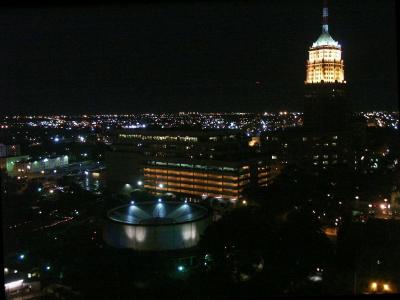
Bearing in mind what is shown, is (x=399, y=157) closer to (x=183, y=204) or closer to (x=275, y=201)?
(x=275, y=201)

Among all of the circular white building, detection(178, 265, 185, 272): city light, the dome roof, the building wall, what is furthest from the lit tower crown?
detection(178, 265, 185, 272): city light

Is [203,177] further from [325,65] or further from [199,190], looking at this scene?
[325,65]

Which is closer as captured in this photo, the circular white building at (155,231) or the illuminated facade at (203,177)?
the circular white building at (155,231)

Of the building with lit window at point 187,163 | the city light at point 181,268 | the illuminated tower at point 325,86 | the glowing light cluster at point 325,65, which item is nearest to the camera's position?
the city light at point 181,268

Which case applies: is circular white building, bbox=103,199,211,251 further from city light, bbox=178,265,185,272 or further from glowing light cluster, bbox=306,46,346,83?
glowing light cluster, bbox=306,46,346,83

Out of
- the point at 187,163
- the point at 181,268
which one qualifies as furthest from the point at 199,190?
the point at 181,268

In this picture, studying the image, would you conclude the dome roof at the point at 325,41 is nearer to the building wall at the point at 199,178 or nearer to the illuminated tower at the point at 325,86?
the illuminated tower at the point at 325,86

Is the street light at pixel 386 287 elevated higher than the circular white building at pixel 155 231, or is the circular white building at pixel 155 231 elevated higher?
the street light at pixel 386 287

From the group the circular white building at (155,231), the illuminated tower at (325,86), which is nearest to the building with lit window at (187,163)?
the circular white building at (155,231)
